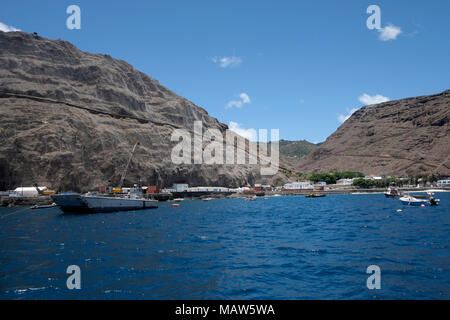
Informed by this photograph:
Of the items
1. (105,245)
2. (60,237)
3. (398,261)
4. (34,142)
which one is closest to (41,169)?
(34,142)

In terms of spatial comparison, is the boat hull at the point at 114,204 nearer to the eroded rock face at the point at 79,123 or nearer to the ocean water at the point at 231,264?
the ocean water at the point at 231,264

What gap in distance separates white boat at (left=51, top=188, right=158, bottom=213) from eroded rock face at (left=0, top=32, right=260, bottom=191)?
104ft

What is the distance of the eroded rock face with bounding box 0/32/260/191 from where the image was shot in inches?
3588

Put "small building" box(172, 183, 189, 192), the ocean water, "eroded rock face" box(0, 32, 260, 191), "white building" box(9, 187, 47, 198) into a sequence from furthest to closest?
"small building" box(172, 183, 189, 192) → "eroded rock face" box(0, 32, 260, 191) → "white building" box(9, 187, 47, 198) → the ocean water

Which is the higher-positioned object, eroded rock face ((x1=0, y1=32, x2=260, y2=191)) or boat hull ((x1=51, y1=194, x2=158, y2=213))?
eroded rock face ((x1=0, y1=32, x2=260, y2=191))

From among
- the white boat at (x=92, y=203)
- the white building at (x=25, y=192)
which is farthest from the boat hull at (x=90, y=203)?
the white building at (x=25, y=192)

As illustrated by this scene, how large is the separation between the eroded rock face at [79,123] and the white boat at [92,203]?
3181cm

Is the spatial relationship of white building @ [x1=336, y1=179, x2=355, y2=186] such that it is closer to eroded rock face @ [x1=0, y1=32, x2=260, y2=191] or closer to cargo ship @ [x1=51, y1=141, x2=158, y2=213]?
eroded rock face @ [x1=0, y1=32, x2=260, y2=191]

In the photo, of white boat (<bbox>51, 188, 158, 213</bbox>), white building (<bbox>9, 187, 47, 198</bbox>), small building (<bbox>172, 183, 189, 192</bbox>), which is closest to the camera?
white boat (<bbox>51, 188, 158, 213</bbox>)

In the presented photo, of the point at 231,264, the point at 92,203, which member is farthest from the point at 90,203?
the point at 231,264

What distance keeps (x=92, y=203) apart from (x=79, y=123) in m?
55.6

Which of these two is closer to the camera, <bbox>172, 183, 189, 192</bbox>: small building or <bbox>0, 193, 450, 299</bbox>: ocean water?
<bbox>0, 193, 450, 299</bbox>: ocean water

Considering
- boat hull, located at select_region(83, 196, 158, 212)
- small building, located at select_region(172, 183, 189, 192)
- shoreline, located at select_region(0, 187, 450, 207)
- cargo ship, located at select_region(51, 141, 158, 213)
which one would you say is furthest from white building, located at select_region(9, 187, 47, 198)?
small building, located at select_region(172, 183, 189, 192)
